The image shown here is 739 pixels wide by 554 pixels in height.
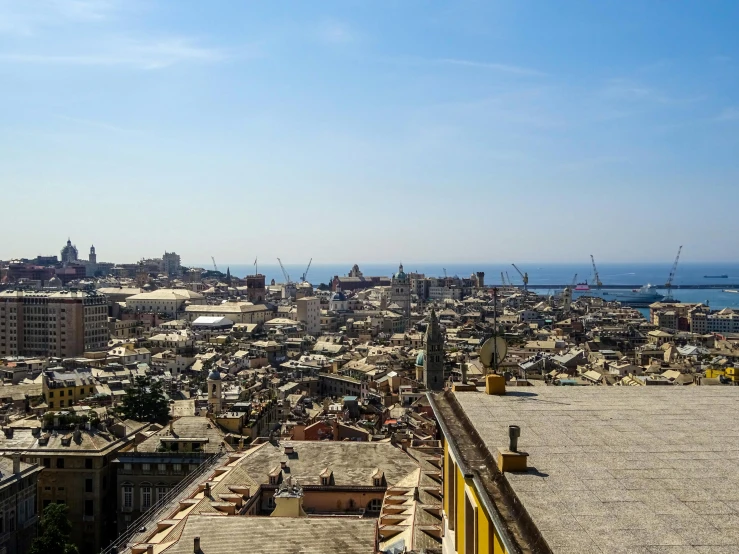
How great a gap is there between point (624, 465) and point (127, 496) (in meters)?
23.5

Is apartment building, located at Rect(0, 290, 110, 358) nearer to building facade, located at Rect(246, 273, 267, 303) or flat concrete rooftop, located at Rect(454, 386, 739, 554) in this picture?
building facade, located at Rect(246, 273, 267, 303)

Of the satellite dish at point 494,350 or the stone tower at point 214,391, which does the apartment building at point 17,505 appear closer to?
the stone tower at point 214,391

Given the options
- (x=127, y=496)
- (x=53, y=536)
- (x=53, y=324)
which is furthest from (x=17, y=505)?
(x=53, y=324)

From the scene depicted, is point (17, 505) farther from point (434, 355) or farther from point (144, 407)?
point (434, 355)

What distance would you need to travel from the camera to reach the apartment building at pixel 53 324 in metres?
71.6

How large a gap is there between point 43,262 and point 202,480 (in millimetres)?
191005

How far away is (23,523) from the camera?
906 inches

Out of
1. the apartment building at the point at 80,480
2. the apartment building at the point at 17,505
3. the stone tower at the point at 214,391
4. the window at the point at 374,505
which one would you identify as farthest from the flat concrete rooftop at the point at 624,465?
the stone tower at the point at 214,391

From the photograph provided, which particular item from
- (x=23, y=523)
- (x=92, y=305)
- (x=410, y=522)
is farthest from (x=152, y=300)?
(x=410, y=522)

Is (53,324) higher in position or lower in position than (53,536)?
higher

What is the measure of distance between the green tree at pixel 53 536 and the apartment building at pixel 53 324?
50.6 metres

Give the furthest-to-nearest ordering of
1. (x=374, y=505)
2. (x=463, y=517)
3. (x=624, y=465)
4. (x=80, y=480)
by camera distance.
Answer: (x=80, y=480)
(x=374, y=505)
(x=463, y=517)
(x=624, y=465)

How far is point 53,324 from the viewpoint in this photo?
2849 inches

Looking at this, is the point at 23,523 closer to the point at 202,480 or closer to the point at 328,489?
the point at 202,480
